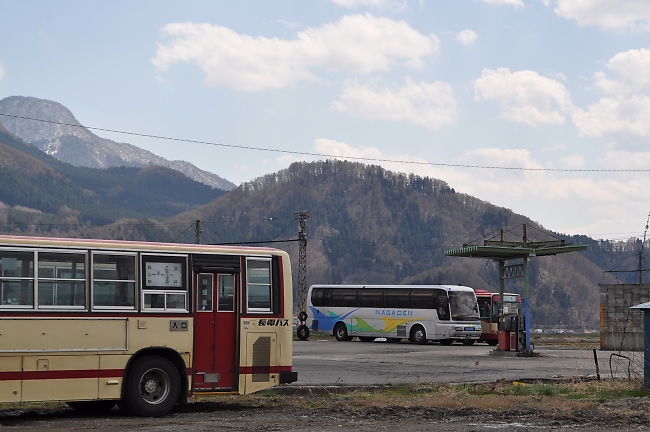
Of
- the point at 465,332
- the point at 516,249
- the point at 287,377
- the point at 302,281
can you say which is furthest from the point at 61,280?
the point at 302,281

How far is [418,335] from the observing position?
46.0 meters

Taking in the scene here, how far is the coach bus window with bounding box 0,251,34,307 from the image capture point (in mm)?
12727

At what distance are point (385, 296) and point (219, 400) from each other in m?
31.7

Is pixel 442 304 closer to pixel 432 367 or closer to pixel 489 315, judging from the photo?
pixel 489 315

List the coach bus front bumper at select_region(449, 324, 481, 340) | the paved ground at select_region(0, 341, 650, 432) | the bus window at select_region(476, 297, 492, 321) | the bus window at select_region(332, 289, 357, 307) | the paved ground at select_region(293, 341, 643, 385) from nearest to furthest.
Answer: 1. the paved ground at select_region(0, 341, 650, 432)
2. the paved ground at select_region(293, 341, 643, 385)
3. the coach bus front bumper at select_region(449, 324, 481, 340)
4. the bus window at select_region(476, 297, 492, 321)
5. the bus window at select_region(332, 289, 357, 307)

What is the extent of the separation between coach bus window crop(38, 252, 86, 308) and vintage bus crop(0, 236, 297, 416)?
0.01m

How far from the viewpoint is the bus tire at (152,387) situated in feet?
44.3

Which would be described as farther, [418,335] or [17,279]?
[418,335]

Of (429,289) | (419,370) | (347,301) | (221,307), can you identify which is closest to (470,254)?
(419,370)

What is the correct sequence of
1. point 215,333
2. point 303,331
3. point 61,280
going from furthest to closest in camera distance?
point 303,331 → point 215,333 → point 61,280

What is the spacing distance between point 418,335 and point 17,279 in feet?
114

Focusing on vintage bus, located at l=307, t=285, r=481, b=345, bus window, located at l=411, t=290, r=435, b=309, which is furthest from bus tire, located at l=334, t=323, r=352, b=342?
bus window, located at l=411, t=290, r=435, b=309

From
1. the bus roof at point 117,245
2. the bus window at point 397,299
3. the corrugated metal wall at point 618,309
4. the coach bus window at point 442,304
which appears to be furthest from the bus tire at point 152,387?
the bus window at point 397,299

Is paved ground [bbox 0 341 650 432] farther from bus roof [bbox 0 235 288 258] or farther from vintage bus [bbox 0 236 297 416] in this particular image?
bus roof [bbox 0 235 288 258]
